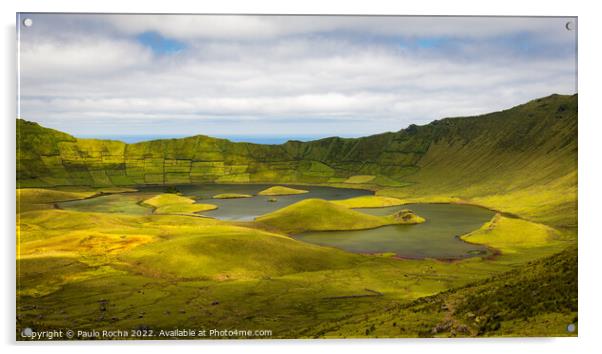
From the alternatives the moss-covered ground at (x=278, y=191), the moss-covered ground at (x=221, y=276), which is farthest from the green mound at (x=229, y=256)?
the moss-covered ground at (x=278, y=191)

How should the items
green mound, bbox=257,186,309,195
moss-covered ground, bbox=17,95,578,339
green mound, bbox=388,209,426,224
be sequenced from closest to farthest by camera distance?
1. moss-covered ground, bbox=17,95,578,339
2. green mound, bbox=257,186,309,195
3. green mound, bbox=388,209,426,224

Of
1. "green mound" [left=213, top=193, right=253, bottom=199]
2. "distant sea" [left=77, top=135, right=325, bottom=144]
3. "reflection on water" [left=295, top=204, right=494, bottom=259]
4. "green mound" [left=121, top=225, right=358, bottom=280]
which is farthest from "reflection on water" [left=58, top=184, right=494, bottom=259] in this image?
"distant sea" [left=77, top=135, right=325, bottom=144]

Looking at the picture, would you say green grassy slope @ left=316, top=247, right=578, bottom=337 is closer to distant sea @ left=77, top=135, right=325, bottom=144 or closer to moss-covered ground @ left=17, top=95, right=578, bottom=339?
moss-covered ground @ left=17, top=95, right=578, bottom=339

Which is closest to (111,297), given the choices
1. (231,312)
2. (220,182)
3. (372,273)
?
(231,312)

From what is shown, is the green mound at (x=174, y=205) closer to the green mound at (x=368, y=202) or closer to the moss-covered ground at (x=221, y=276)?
the moss-covered ground at (x=221, y=276)

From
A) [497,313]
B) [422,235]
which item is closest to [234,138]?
[422,235]

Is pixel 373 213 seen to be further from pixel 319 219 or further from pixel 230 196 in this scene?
pixel 230 196
